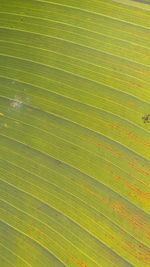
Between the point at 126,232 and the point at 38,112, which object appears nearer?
the point at 126,232

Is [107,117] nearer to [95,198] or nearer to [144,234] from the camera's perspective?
[95,198]

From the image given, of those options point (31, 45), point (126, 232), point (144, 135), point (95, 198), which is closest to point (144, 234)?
point (126, 232)

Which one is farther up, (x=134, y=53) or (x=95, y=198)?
(x=134, y=53)

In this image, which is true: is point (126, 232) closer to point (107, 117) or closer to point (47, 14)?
point (107, 117)

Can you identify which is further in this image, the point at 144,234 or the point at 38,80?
the point at 38,80

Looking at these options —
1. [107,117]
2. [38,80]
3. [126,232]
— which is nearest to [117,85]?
[107,117]

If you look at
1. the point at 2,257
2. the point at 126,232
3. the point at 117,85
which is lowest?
the point at 2,257
